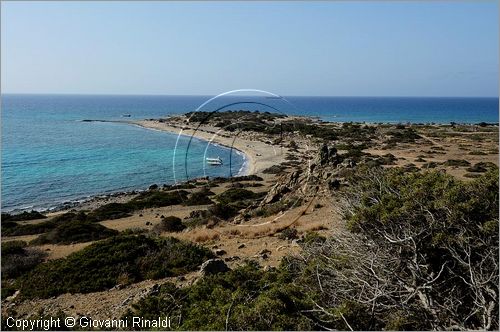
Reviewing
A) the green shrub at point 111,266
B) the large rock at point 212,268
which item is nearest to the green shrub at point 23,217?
the green shrub at point 111,266

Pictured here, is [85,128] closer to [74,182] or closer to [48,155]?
[48,155]

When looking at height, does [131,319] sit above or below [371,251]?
below

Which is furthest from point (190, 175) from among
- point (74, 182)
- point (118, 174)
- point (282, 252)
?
point (282, 252)

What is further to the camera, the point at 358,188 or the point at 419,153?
the point at 419,153

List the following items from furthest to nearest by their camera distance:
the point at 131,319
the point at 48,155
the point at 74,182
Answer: the point at 48,155 < the point at 74,182 < the point at 131,319

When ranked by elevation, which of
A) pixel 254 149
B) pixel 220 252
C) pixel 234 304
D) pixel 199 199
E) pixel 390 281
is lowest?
pixel 199 199

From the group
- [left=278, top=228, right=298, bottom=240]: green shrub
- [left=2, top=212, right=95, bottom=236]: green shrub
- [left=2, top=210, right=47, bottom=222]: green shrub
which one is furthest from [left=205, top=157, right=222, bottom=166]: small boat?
[left=278, top=228, right=298, bottom=240]: green shrub

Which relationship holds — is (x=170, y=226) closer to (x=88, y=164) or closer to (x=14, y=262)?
(x=14, y=262)

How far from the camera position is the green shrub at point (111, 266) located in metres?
10.9

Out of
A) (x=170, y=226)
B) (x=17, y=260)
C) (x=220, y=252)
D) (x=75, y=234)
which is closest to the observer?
(x=17, y=260)

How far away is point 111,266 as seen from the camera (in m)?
11.8

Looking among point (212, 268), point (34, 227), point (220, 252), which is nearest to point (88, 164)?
point (34, 227)

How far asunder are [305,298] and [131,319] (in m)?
3.30

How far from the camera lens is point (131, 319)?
8.04 meters
